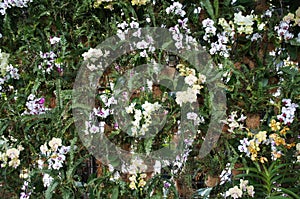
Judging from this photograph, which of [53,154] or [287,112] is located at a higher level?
[287,112]

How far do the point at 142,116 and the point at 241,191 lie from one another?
0.48m

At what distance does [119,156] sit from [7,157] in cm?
48

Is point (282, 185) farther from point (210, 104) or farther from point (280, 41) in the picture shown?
point (280, 41)

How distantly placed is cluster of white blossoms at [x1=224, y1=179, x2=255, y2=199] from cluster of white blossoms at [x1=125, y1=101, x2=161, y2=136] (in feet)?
1.33

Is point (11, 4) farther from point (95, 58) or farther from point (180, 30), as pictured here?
point (180, 30)

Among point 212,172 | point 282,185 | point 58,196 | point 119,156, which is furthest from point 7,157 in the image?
point 282,185

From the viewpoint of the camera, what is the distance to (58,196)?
1.89 meters

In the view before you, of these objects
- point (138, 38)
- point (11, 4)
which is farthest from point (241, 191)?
point (11, 4)

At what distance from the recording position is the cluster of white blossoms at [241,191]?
176cm

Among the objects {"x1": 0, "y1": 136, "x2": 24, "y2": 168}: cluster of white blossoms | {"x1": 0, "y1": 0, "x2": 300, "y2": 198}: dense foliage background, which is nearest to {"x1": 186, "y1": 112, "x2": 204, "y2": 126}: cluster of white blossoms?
{"x1": 0, "y1": 0, "x2": 300, "y2": 198}: dense foliage background

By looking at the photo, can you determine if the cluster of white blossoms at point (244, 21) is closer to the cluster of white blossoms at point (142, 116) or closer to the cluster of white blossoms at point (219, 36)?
the cluster of white blossoms at point (219, 36)

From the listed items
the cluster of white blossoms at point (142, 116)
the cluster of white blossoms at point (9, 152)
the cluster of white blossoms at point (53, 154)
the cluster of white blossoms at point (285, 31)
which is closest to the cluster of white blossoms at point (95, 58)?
the cluster of white blossoms at point (142, 116)

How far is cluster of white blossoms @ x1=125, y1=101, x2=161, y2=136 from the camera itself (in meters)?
1.78

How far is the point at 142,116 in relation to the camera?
180cm
